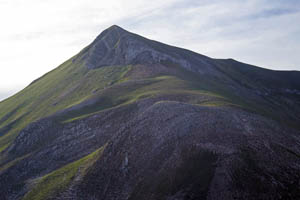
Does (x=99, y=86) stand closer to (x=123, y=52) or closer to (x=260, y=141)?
(x=123, y=52)

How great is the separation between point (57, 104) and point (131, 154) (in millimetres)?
65976

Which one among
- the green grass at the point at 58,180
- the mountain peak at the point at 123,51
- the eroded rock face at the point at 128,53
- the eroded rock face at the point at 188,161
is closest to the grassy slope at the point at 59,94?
the mountain peak at the point at 123,51

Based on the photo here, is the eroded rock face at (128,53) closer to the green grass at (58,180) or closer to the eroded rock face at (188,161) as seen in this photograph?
the eroded rock face at (188,161)

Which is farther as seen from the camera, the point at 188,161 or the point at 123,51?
the point at 123,51

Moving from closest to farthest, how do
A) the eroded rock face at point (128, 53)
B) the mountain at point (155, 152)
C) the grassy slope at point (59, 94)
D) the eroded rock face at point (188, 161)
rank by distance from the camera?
the eroded rock face at point (188, 161), the mountain at point (155, 152), the grassy slope at point (59, 94), the eroded rock face at point (128, 53)

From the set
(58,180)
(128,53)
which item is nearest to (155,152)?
(58,180)

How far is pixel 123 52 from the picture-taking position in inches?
4788

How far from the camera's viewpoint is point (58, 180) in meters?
39.6

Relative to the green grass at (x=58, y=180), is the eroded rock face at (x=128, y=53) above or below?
above

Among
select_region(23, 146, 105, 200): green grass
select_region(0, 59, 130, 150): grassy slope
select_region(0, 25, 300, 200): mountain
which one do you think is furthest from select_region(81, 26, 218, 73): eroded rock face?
select_region(23, 146, 105, 200): green grass

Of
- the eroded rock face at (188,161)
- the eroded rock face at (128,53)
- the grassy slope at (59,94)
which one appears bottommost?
the eroded rock face at (188,161)

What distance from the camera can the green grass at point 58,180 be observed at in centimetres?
3664

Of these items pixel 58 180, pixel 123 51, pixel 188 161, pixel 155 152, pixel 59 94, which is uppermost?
pixel 123 51

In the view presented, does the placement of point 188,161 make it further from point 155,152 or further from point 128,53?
point 128,53
